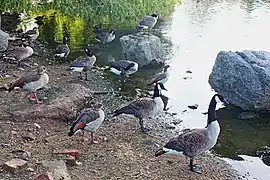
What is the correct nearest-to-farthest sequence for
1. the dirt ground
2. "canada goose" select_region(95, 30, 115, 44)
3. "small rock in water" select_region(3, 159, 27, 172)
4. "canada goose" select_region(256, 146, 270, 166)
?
"small rock in water" select_region(3, 159, 27, 172) < the dirt ground < "canada goose" select_region(256, 146, 270, 166) < "canada goose" select_region(95, 30, 115, 44)

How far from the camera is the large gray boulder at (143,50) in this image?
670 inches

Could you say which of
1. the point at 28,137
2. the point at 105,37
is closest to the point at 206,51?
the point at 105,37

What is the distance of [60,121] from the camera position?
11.2m

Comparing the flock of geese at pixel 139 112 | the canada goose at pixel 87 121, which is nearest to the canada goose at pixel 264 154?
the flock of geese at pixel 139 112

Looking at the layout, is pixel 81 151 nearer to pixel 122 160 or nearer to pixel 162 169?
pixel 122 160

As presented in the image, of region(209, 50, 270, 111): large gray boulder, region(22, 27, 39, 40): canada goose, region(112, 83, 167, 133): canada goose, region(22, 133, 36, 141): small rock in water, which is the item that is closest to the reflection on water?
region(209, 50, 270, 111): large gray boulder

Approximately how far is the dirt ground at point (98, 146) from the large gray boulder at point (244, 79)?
2.51 metres

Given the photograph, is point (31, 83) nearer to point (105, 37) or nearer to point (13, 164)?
point (13, 164)

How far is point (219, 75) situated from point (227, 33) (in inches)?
379

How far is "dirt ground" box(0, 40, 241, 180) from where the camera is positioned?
8.65 m

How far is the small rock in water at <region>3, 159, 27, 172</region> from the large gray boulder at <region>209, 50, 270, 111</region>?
7.21 metres

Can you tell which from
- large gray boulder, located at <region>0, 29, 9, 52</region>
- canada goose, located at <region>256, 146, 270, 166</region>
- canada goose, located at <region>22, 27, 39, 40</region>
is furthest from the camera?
canada goose, located at <region>22, 27, 39, 40</region>

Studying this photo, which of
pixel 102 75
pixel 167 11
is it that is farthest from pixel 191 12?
pixel 102 75

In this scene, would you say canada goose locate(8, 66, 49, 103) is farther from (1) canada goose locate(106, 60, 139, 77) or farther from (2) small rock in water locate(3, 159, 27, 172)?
(2) small rock in water locate(3, 159, 27, 172)
